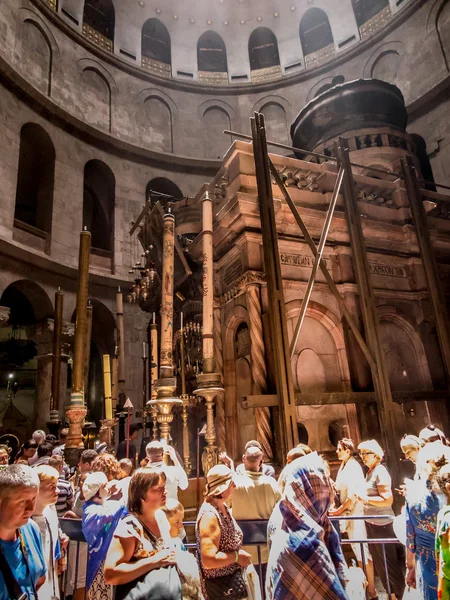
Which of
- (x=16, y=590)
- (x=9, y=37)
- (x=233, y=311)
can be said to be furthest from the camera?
(x=9, y=37)

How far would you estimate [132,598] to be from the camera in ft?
6.26

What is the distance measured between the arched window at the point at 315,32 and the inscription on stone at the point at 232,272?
2016 centimetres

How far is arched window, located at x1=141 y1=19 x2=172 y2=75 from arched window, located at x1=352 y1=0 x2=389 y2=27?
402 inches

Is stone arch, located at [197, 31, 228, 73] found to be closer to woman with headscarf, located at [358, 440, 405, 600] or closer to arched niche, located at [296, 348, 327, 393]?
arched niche, located at [296, 348, 327, 393]

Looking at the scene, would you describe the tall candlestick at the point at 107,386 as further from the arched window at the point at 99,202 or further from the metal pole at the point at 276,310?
the arched window at the point at 99,202

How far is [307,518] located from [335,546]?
28cm

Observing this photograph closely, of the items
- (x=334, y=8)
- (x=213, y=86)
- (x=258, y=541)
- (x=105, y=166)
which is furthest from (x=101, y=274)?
(x=334, y=8)

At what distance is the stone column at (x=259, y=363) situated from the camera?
5438 millimetres

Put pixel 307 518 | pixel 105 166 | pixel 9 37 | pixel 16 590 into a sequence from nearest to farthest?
A: 1. pixel 16 590
2. pixel 307 518
3. pixel 9 37
4. pixel 105 166

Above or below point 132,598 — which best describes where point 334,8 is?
above

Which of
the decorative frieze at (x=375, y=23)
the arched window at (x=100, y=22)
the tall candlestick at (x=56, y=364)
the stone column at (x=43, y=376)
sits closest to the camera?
the tall candlestick at (x=56, y=364)

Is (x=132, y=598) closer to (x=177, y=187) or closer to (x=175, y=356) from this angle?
(x=175, y=356)

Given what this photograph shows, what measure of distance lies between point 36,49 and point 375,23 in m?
16.1

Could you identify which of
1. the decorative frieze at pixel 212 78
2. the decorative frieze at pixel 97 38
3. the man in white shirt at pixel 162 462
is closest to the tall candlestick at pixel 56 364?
the man in white shirt at pixel 162 462
